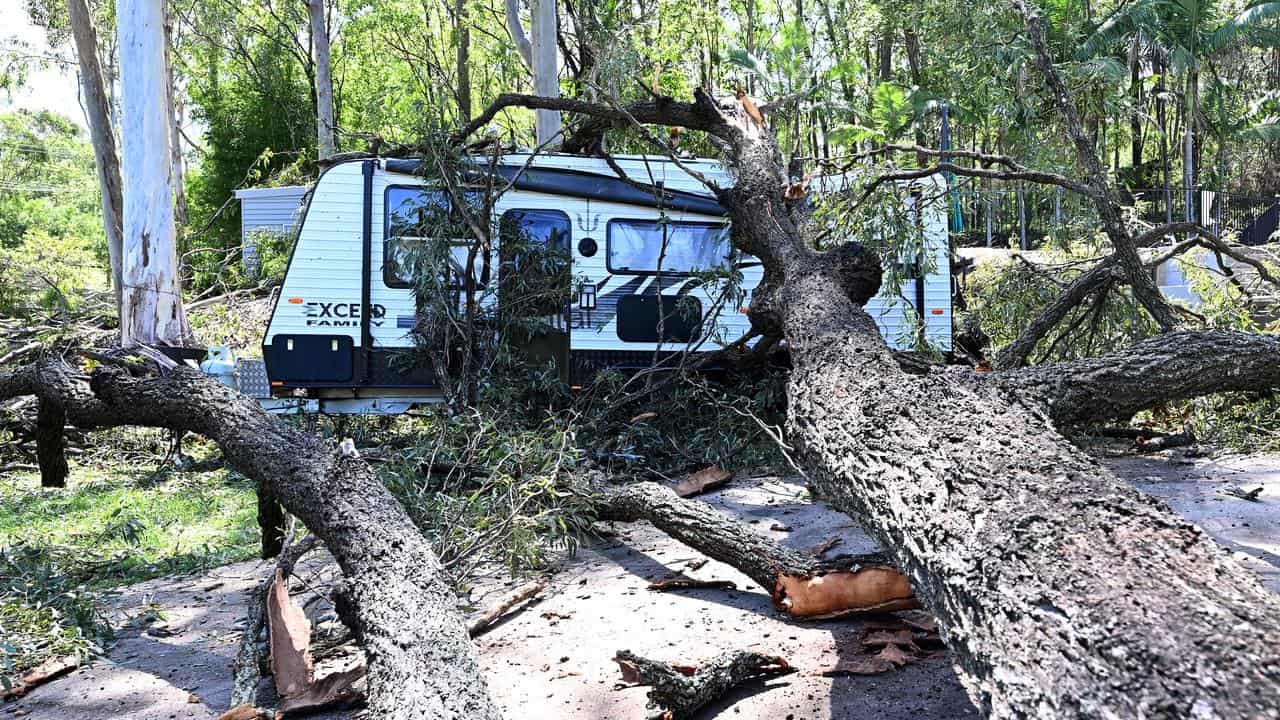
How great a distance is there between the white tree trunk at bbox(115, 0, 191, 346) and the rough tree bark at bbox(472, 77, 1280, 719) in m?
9.43

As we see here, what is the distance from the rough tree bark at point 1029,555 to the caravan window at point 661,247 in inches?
220

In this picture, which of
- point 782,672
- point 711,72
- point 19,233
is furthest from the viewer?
point 19,233

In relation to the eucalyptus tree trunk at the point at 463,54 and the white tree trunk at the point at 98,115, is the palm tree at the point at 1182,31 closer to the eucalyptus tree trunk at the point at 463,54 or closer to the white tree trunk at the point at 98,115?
the eucalyptus tree trunk at the point at 463,54

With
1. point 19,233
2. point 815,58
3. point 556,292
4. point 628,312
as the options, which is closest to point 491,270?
point 556,292

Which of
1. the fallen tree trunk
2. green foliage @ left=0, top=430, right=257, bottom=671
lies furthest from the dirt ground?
the fallen tree trunk

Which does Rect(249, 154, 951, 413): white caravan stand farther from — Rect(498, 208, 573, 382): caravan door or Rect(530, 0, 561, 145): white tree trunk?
Rect(530, 0, 561, 145): white tree trunk

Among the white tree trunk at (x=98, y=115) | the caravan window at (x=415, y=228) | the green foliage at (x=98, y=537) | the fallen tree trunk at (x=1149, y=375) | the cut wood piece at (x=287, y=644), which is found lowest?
the green foliage at (x=98, y=537)

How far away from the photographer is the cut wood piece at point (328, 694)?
122 inches

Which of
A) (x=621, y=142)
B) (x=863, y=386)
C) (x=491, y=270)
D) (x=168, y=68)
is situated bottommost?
(x=863, y=386)

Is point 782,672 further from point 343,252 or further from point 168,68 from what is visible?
point 168,68

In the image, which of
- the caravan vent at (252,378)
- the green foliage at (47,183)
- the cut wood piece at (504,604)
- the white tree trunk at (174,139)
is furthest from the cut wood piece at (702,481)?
the green foliage at (47,183)

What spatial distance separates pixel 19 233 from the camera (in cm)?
3634

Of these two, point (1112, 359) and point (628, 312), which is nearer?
point (1112, 359)

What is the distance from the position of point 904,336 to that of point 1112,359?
12.6ft
